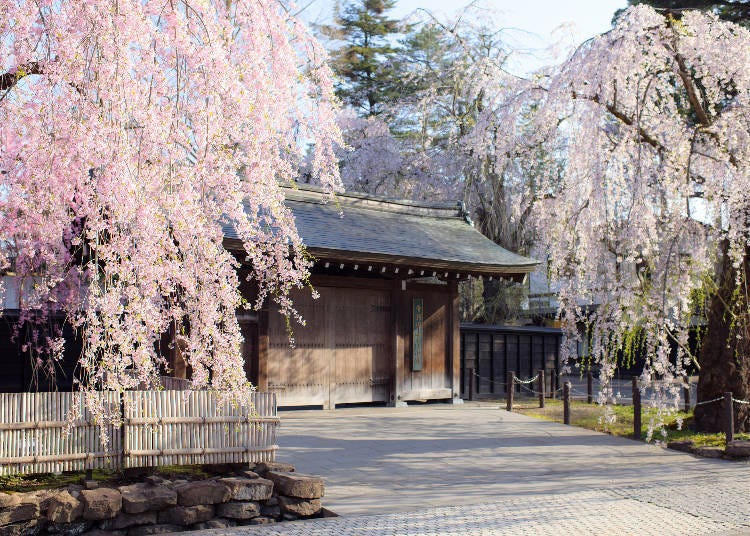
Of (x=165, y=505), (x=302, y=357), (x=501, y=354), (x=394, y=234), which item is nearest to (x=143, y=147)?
(x=165, y=505)

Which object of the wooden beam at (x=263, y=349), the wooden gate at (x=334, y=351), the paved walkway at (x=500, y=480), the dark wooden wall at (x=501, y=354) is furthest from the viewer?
the dark wooden wall at (x=501, y=354)

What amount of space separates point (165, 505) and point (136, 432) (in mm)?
758

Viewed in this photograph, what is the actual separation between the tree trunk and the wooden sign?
573 centimetres

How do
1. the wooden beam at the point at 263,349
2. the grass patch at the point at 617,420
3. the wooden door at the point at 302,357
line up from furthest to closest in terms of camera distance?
the wooden door at the point at 302,357 → the wooden beam at the point at 263,349 → the grass patch at the point at 617,420

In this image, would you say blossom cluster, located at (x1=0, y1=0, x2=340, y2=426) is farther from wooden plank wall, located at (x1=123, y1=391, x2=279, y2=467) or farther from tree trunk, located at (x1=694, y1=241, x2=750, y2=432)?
tree trunk, located at (x1=694, y1=241, x2=750, y2=432)

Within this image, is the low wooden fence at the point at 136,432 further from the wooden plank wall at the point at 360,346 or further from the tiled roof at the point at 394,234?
the wooden plank wall at the point at 360,346

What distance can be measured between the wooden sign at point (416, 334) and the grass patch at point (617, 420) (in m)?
2.36

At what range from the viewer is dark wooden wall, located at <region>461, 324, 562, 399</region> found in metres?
18.3

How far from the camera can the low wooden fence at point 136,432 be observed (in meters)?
6.01

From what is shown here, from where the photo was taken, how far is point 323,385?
555 inches

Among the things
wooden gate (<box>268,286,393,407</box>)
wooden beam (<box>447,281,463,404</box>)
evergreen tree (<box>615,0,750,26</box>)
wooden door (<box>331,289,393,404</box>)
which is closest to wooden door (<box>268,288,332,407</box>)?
wooden gate (<box>268,286,393,407</box>)

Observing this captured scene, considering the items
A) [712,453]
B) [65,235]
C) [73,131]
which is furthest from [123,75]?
[712,453]

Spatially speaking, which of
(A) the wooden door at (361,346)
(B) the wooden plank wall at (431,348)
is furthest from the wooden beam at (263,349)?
(B) the wooden plank wall at (431,348)

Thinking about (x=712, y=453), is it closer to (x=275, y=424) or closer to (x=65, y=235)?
(x=275, y=424)
